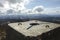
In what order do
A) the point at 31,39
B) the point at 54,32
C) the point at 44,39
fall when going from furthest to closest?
1. the point at 54,32
2. the point at 44,39
3. the point at 31,39

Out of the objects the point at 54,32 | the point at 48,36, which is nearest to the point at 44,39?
the point at 48,36

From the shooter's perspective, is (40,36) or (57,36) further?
(57,36)

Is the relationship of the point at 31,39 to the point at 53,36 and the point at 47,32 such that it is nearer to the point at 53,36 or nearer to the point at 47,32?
the point at 47,32

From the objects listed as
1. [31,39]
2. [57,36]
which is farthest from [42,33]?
[57,36]

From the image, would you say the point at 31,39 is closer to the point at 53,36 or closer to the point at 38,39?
the point at 38,39

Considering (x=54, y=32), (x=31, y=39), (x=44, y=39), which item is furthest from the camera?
(x=54, y=32)

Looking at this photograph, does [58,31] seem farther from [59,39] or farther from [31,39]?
[31,39]

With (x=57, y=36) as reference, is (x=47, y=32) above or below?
above

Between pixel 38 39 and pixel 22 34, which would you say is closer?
pixel 38 39

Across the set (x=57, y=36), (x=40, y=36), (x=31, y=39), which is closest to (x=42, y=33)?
(x=40, y=36)
